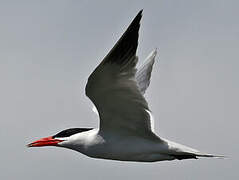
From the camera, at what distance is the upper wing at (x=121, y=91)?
8.38 metres

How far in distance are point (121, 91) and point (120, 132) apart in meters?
1.17

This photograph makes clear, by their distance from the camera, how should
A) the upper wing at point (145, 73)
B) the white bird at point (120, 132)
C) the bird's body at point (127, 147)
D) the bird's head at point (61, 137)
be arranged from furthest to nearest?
the upper wing at point (145, 73) → the bird's head at point (61, 137) → the bird's body at point (127, 147) → the white bird at point (120, 132)

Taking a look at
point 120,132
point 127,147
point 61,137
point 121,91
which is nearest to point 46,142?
point 61,137

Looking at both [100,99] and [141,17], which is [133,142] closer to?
[100,99]

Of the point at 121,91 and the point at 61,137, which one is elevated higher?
the point at 121,91

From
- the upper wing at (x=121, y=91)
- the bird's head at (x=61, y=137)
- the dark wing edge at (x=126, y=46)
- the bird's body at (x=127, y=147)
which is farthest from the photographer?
the bird's head at (x=61, y=137)

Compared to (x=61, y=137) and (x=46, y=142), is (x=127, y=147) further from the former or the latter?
(x=46, y=142)

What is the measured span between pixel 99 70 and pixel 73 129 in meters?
2.10

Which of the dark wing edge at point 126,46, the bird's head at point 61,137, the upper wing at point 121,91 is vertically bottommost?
the bird's head at point 61,137

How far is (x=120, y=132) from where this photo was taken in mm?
10023

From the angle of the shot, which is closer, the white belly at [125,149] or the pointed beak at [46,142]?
the white belly at [125,149]

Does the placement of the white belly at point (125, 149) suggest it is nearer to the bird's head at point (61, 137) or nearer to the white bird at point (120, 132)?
the white bird at point (120, 132)

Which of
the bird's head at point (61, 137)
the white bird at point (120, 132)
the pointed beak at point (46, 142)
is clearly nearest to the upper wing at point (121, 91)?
the white bird at point (120, 132)

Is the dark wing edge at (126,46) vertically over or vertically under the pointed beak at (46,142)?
over
